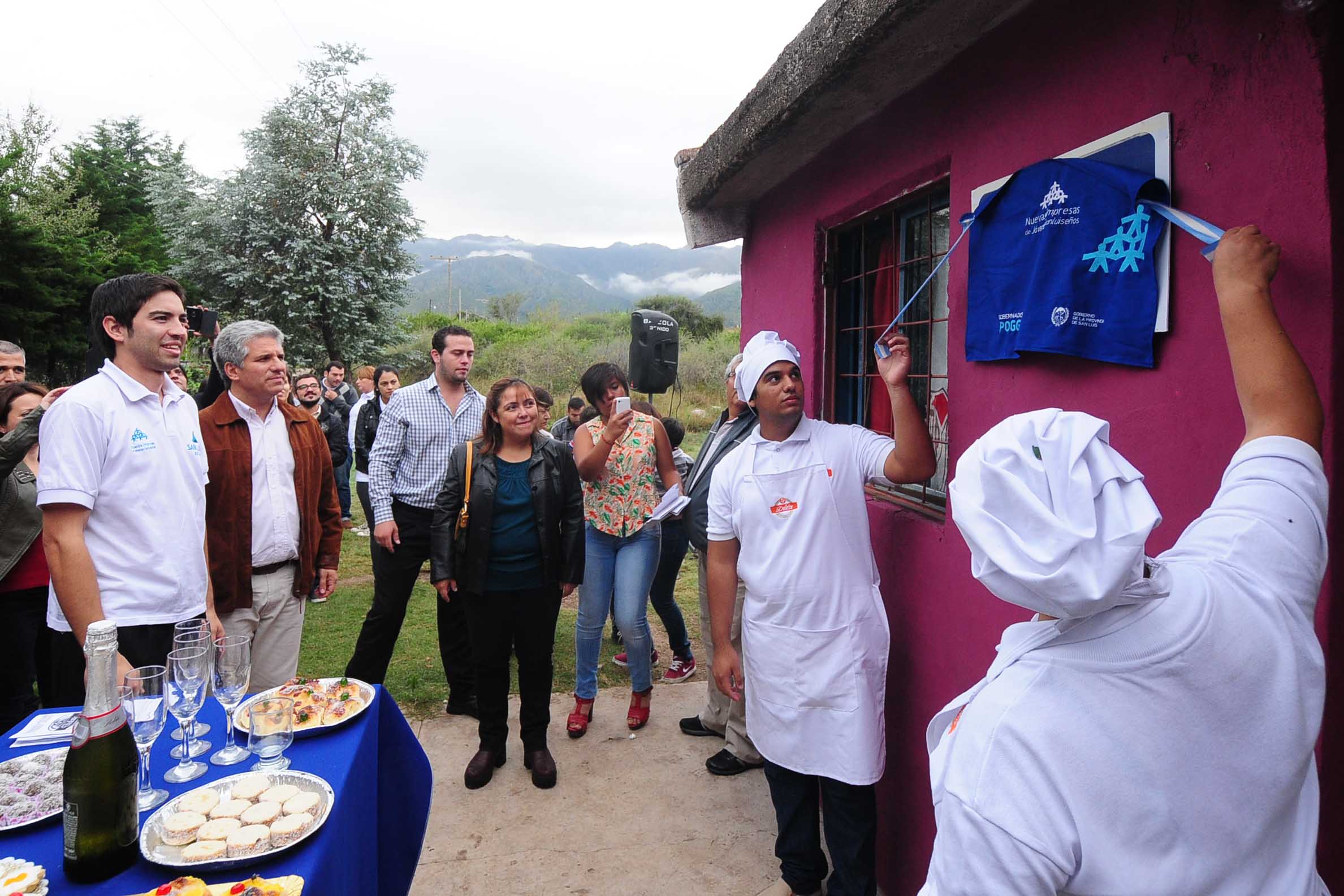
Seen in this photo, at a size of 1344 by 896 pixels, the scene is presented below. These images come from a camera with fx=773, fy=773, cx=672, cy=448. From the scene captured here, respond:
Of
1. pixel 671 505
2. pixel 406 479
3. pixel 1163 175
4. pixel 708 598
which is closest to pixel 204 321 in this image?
pixel 406 479

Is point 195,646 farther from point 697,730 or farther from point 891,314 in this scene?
point 697,730

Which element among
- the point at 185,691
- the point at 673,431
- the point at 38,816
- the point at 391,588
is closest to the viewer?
the point at 38,816

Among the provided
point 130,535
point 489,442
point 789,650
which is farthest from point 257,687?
point 789,650

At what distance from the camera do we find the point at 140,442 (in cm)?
252

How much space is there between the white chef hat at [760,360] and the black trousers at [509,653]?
1.52 meters

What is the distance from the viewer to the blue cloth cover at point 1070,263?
69.4 inches

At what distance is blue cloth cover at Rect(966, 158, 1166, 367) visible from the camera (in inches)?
69.4

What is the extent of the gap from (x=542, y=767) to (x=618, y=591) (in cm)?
93

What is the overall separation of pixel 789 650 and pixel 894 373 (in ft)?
3.22

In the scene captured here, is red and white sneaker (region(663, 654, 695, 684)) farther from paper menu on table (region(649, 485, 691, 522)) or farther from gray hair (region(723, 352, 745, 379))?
gray hair (region(723, 352, 745, 379))

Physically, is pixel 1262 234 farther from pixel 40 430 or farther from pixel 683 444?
pixel 683 444

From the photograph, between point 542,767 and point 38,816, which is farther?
point 542,767


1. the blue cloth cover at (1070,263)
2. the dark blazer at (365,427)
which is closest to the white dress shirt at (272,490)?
the blue cloth cover at (1070,263)

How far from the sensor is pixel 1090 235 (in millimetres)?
1879
